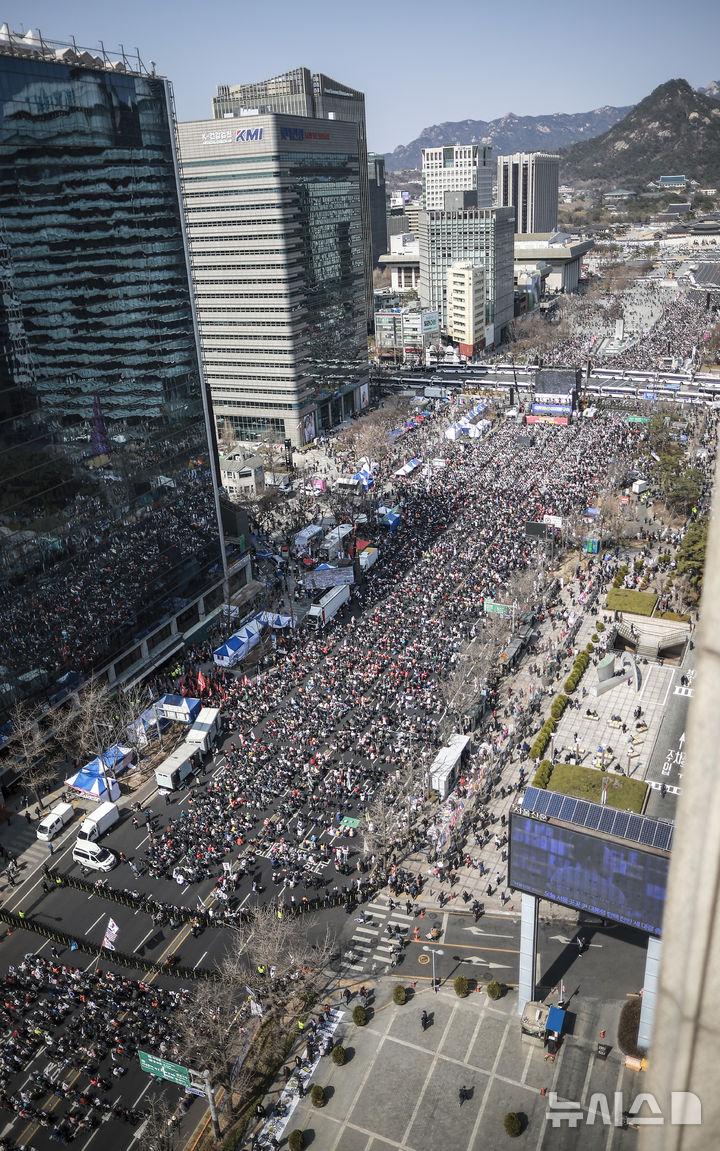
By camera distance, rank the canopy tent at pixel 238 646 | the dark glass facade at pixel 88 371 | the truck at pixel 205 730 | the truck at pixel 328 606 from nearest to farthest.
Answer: the dark glass facade at pixel 88 371
the truck at pixel 205 730
the canopy tent at pixel 238 646
the truck at pixel 328 606

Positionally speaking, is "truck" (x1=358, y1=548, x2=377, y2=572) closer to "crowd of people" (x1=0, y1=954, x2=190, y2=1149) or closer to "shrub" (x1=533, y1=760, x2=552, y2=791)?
"shrub" (x1=533, y1=760, x2=552, y2=791)

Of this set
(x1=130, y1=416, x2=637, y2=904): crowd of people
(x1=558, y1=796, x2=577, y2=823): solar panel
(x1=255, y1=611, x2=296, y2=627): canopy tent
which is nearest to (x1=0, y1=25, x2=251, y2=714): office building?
(x1=255, y1=611, x2=296, y2=627): canopy tent

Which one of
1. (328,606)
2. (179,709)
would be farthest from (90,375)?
(328,606)

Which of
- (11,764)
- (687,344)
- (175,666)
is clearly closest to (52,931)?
(11,764)

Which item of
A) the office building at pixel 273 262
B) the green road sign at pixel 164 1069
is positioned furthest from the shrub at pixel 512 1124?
the office building at pixel 273 262

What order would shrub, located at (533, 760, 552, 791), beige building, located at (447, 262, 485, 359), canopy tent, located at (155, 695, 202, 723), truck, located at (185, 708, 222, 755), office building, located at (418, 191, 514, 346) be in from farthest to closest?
office building, located at (418, 191, 514, 346) → beige building, located at (447, 262, 485, 359) → canopy tent, located at (155, 695, 202, 723) → truck, located at (185, 708, 222, 755) → shrub, located at (533, 760, 552, 791)

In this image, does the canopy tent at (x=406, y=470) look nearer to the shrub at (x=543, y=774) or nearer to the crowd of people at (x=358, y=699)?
the crowd of people at (x=358, y=699)
